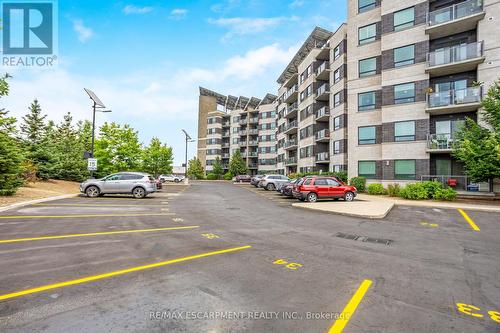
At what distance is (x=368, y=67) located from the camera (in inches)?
1059

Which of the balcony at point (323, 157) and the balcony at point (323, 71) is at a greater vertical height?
the balcony at point (323, 71)

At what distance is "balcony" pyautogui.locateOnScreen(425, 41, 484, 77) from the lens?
66.7ft

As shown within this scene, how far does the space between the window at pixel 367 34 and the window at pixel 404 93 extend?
6.32 m

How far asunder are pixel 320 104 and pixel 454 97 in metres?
17.5

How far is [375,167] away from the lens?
85.3 ft

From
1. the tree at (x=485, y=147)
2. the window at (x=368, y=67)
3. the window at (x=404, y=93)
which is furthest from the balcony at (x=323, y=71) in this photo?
the tree at (x=485, y=147)

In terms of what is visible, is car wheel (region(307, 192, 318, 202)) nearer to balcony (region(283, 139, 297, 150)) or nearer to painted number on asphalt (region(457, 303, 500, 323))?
painted number on asphalt (region(457, 303, 500, 323))

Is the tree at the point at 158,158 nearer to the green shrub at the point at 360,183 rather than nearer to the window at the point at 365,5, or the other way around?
the green shrub at the point at 360,183

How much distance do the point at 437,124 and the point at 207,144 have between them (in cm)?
6435

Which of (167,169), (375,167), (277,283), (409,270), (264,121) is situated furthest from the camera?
(264,121)

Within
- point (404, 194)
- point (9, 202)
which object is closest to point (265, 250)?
point (9, 202)

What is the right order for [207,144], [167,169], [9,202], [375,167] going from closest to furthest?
1. [9,202]
2. [375,167]
3. [167,169]
4. [207,144]

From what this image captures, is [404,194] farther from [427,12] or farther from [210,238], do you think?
[210,238]

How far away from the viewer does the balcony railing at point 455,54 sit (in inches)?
801
